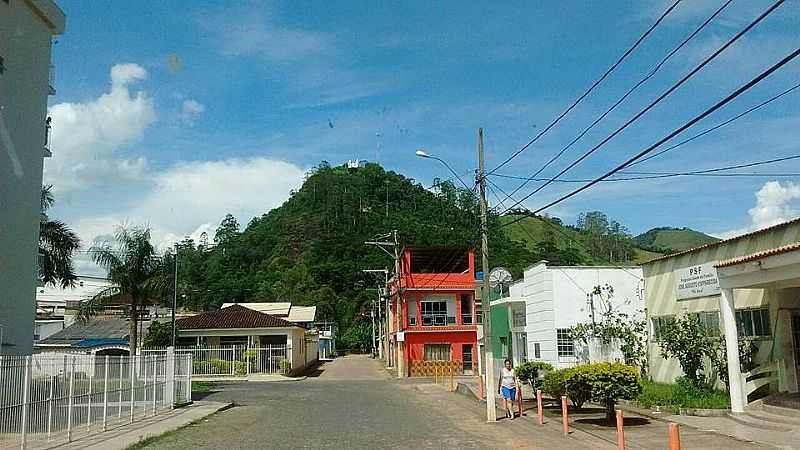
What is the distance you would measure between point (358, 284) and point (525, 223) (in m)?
36.0

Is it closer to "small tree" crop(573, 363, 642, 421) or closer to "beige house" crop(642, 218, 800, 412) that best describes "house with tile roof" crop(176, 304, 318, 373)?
"beige house" crop(642, 218, 800, 412)

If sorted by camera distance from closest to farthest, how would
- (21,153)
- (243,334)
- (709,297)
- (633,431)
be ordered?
(633,431) → (709,297) → (21,153) → (243,334)

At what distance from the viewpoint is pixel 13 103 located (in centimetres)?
2330

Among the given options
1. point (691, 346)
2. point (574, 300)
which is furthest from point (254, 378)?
point (691, 346)

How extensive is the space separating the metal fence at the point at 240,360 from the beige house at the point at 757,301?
3194 cm

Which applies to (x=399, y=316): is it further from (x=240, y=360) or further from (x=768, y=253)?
(x=768, y=253)

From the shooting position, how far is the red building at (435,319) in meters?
51.7

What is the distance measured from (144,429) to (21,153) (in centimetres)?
1045

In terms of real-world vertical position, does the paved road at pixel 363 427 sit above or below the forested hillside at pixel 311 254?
below

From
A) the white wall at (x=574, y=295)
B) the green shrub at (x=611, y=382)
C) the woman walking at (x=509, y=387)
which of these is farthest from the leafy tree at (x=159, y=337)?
the green shrub at (x=611, y=382)

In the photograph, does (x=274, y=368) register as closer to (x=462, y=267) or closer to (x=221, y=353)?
(x=221, y=353)

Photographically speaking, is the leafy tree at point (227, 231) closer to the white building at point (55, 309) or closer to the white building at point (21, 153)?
the white building at point (55, 309)

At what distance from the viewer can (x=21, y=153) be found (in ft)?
77.3

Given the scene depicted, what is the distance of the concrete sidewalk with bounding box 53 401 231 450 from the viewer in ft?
50.3
